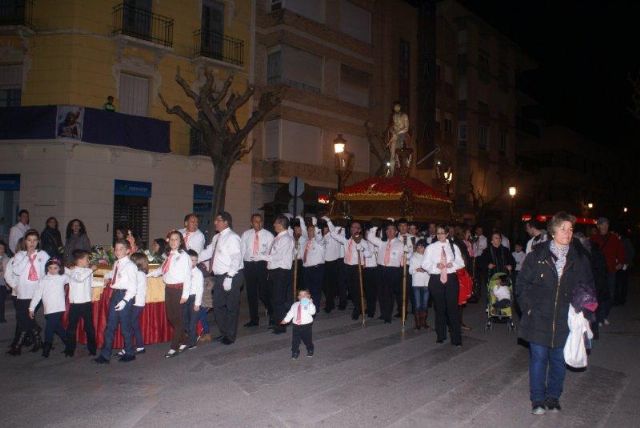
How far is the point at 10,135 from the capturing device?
1877 cm

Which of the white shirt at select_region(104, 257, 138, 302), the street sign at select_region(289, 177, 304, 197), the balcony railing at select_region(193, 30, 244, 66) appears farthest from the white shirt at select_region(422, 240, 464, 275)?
the balcony railing at select_region(193, 30, 244, 66)

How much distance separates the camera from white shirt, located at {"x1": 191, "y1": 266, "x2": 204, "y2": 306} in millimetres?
8281

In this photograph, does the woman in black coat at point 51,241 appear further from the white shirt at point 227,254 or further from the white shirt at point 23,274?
the white shirt at point 227,254

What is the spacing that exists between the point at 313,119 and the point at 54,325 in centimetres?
1973

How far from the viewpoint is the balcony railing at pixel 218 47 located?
74.2ft

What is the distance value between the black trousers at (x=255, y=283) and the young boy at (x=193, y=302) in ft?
6.89

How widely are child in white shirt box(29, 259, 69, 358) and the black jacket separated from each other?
237 inches

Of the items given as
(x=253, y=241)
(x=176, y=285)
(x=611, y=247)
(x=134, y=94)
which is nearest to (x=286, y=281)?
(x=253, y=241)

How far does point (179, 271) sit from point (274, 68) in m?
19.0

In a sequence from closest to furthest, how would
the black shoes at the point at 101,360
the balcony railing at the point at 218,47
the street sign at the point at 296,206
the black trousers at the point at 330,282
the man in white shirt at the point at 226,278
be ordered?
the black shoes at the point at 101,360, the man in white shirt at the point at 226,278, the black trousers at the point at 330,282, the street sign at the point at 296,206, the balcony railing at the point at 218,47

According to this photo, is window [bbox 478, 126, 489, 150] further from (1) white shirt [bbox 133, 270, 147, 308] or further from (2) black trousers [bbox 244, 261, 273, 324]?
A: (1) white shirt [bbox 133, 270, 147, 308]

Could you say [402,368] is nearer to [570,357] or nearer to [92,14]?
[570,357]

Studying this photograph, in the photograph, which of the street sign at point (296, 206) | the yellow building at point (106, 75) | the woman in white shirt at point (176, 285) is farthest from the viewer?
the yellow building at point (106, 75)

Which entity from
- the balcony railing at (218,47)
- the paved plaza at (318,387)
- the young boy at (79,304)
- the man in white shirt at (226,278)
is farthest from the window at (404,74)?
the young boy at (79,304)
